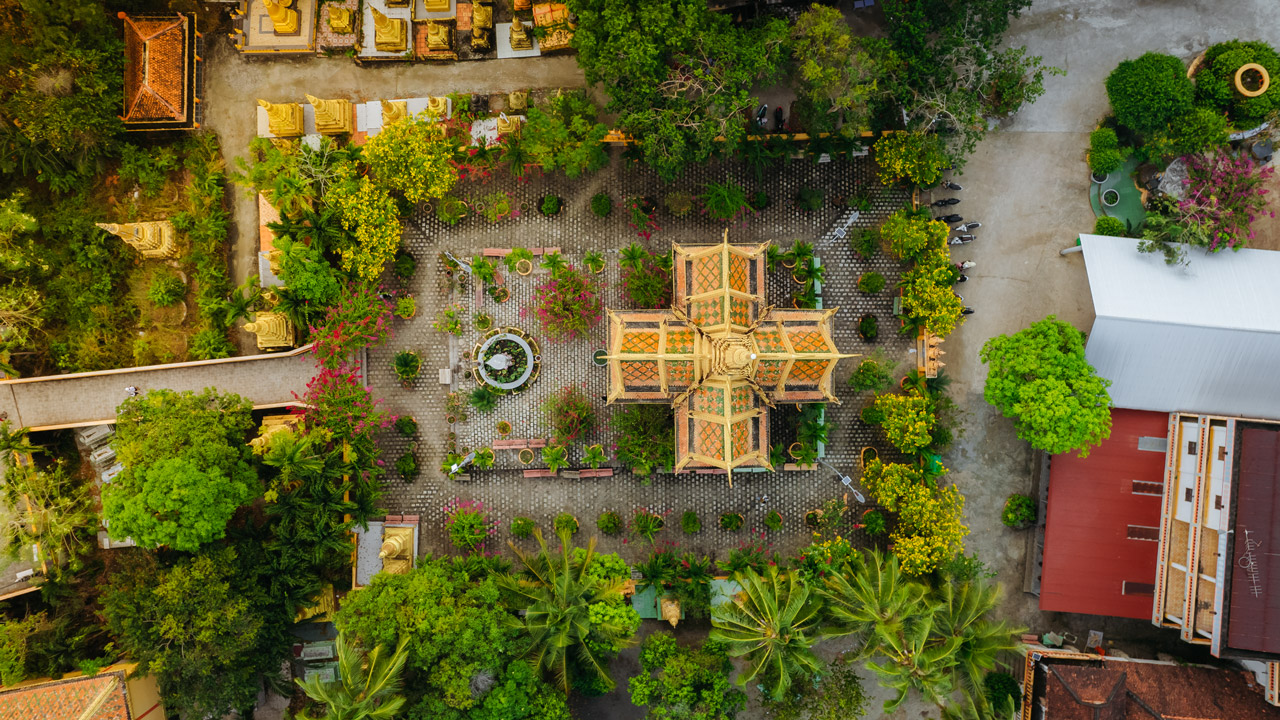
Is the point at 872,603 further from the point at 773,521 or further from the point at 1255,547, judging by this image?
the point at 1255,547

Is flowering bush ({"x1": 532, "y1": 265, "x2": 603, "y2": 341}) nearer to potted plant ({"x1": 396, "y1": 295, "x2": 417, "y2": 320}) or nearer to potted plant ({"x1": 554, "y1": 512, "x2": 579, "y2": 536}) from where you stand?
potted plant ({"x1": 396, "y1": 295, "x2": 417, "y2": 320})

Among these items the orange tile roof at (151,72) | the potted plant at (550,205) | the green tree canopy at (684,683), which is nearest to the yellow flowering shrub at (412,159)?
the potted plant at (550,205)

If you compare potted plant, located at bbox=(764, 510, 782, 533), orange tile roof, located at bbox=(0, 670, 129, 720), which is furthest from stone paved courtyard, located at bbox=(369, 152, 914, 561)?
orange tile roof, located at bbox=(0, 670, 129, 720)

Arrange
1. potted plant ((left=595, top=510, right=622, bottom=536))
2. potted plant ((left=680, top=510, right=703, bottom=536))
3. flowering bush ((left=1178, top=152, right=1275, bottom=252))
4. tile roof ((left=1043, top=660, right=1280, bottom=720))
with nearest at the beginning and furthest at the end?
tile roof ((left=1043, top=660, right=1280, bottom=720))
flowering bush ((left=1178, top=152, right=1275, bottom=252))
potted plant ((left=680, top=510, right=703, bottom=536))
potted plant ((left=595, top=510, right=622, bottom=536))

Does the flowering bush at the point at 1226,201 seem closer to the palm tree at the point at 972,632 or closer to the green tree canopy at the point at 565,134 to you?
the palm tree at the point at 972,632

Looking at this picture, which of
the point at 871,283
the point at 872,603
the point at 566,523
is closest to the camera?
the point at 872,603

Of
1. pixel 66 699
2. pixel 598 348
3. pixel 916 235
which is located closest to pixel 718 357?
pixel 598 348
